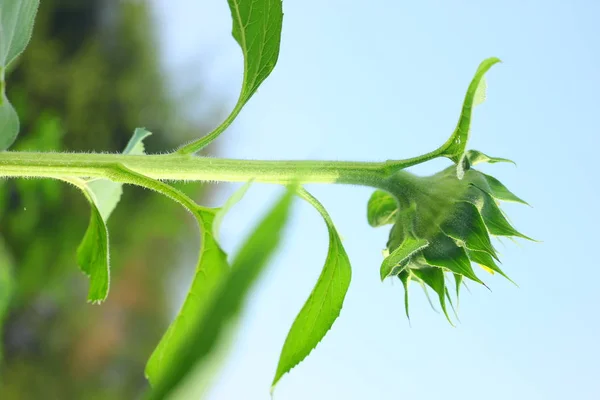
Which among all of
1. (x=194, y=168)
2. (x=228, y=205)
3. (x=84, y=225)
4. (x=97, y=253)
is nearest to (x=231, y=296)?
(x=228, y=205)

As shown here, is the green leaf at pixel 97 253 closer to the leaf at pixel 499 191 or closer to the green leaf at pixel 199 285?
the green leaf at pixel 199 285

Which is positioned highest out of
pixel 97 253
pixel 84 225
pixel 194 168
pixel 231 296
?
pixel 231 296

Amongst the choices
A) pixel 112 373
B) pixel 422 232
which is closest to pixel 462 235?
pixel 422 232

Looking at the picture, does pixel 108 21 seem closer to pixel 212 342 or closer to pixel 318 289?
pixel 318 289

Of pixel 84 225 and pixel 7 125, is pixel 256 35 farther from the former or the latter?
pixel 84 225

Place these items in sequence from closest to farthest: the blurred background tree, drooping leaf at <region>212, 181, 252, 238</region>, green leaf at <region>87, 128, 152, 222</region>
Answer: drooping leaf at <region>212, 181, 252, 238</region>, green leaf at <region>87, 128, 152, 222</region>, the blurred background tree

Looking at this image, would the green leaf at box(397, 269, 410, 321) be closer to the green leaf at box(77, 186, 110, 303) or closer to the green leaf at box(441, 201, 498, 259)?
the green leaf at box(441, 201, 498, 259)

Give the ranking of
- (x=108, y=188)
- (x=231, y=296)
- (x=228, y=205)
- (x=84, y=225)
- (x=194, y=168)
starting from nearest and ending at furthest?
(x=231, y=296)
(x=228, y=205)
(x=194, y=168)
(x=108, y=188)
(x=84, y=225)

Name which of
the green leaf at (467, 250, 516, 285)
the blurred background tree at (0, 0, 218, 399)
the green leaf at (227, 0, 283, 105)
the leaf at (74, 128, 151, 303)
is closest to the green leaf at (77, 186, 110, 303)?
the leaf at (74, 128, 151, 303)
